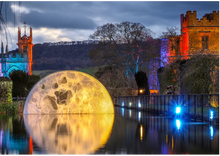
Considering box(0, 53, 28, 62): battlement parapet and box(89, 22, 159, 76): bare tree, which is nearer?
box(89, 22, 159, 76): bare tree

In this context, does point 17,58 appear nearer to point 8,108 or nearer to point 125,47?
point 125,47

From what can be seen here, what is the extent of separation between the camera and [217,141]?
1352 centimetres

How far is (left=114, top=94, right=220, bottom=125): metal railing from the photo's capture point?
75.3ft

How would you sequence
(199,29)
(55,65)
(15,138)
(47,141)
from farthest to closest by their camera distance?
(55,65)
(199,29)
(15,138)
(47,141)

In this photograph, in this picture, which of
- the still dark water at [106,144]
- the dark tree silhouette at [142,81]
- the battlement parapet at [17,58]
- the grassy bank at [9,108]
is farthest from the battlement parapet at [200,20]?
the still dark water at [106,144]

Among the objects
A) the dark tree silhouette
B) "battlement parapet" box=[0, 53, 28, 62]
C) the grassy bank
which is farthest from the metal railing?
"battlement parapet" box=[0, 53, 28, 62]

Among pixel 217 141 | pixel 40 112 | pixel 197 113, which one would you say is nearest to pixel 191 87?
pixel 197 113

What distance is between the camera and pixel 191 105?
85.1 feet

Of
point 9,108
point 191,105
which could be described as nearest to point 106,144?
point 191,105

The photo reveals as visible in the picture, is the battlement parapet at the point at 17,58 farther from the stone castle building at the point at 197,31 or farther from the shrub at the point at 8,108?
the shrub at the point at 8,108

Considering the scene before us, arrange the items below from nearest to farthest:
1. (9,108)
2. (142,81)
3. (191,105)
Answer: (191,105) → (9,108) → (142,81)

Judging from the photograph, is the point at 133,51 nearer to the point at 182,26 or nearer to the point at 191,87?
the point at 182,26

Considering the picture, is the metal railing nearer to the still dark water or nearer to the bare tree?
the still dark water

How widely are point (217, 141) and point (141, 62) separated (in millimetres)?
58811
